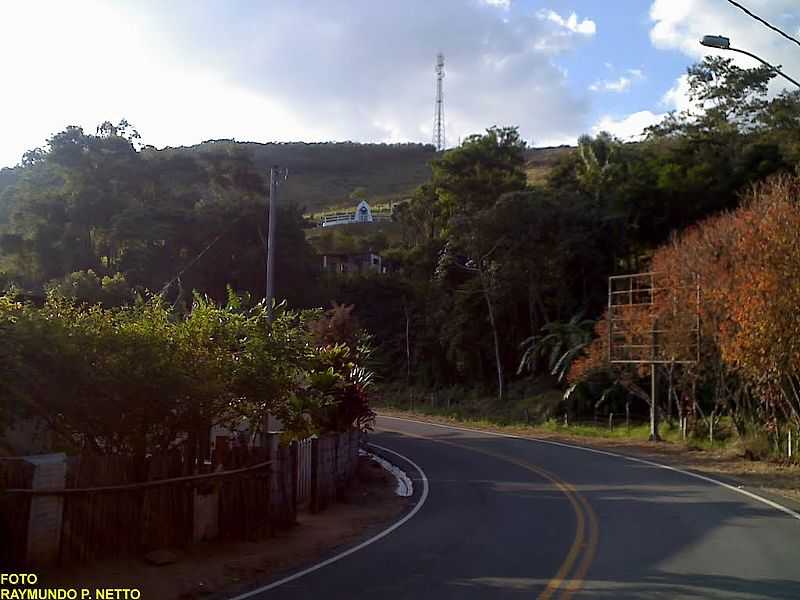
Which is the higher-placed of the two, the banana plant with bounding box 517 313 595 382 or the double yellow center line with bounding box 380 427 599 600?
the banana plant with bounding box 517 313 595 382

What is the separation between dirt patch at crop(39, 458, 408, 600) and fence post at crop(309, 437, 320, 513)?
0.86ft

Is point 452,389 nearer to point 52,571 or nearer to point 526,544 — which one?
point 526,544

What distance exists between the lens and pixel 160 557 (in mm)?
11734

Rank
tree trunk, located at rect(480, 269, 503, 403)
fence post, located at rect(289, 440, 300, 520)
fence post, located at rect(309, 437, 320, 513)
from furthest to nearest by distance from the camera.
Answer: tree trunk, located at rect(480, 269, 503, 403)
fence post, located at rect(309, 437, 320, 513)
fence post, located at rect(289, 440, 300, 520)

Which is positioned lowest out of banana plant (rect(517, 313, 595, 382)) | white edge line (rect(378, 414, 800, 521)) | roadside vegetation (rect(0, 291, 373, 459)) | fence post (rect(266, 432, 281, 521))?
white edge line (rect(378, 414, 800, 521))

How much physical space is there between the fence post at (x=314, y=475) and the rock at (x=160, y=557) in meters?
5.78

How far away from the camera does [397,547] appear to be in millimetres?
13461

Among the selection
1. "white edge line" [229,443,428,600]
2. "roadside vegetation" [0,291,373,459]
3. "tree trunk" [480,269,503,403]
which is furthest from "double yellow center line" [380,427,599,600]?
"tree trunk" [480,269,503,403]

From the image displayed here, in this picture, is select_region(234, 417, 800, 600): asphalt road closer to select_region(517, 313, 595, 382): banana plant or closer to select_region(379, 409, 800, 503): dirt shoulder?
select_region(379, 409, 800, 503): dirt shoulder

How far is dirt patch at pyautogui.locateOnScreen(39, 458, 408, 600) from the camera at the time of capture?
1048 cm

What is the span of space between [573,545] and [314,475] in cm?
626

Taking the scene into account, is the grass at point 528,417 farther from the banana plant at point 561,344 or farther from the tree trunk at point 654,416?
the banana plant at point 561,344

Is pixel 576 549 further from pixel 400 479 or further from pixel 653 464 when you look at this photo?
pixel 653 464

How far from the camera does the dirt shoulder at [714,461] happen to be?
22.4 m
